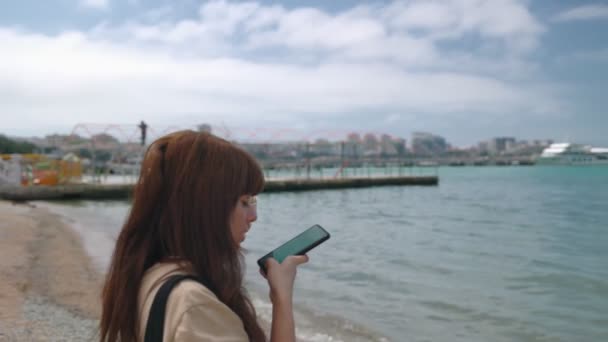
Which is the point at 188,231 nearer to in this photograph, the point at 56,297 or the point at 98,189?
the point at 56,297

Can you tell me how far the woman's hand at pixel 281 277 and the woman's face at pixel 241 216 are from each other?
136 mm

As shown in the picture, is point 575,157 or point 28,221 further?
point 575,157

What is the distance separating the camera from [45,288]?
7824 millimetres

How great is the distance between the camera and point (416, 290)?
984 cm

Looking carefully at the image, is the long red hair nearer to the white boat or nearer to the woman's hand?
the woman's hand

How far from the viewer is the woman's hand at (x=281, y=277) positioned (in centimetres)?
150

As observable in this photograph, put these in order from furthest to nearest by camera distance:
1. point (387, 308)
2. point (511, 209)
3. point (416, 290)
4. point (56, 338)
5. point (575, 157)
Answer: point (575, 157), point (511, 209), point (416, 290), point (387, 308), point (56, 338)

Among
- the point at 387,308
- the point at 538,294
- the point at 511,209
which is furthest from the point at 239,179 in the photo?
the point at 511,209

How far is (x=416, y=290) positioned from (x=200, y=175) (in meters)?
9.03

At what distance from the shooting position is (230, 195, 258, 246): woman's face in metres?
1.45

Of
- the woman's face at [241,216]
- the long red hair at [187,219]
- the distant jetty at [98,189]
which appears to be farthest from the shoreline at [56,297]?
the distant jetty at [98,189]

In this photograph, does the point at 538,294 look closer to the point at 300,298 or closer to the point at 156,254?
the point at 300,298

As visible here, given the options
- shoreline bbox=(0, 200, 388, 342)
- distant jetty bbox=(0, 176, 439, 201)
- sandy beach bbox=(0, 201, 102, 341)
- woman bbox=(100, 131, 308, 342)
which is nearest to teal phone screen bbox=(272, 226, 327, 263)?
woman bbox=(100, 131, 308, 342)

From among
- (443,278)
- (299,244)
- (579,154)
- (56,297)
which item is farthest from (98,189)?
(579,154)
